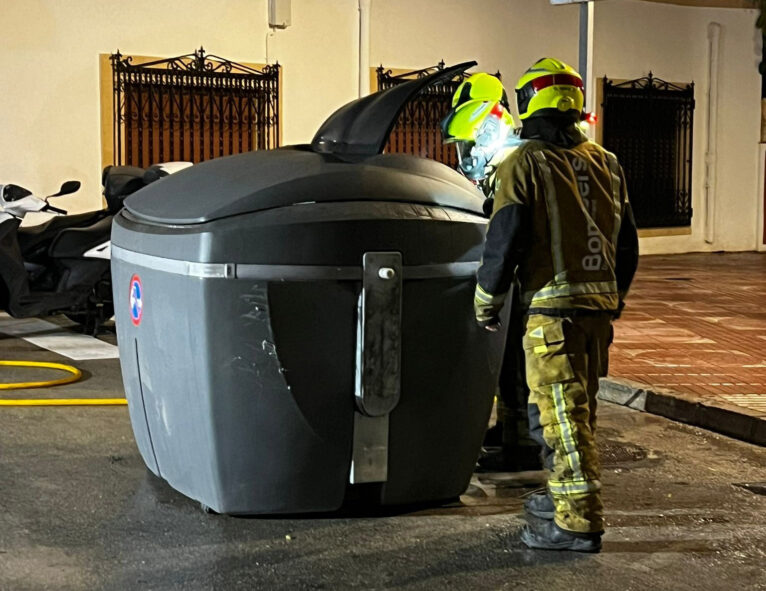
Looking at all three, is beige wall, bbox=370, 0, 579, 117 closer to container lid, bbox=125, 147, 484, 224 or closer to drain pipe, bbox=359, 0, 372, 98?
drain pipe, bbox=359, 0, 372, 98

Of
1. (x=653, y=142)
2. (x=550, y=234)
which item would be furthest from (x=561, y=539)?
(x=653, y=142)

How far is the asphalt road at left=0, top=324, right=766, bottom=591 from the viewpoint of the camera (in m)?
4.57

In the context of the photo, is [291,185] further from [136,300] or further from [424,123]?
[424,123]

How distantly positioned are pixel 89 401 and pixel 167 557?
10.2 ft

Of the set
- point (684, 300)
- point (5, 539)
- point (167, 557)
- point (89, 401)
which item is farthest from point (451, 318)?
point (684, 300)

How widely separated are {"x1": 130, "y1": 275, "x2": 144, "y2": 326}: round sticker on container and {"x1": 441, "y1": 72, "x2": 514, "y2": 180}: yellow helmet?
1.82 m

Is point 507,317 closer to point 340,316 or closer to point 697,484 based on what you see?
point 340,316

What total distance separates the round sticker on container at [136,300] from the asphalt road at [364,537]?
79cm

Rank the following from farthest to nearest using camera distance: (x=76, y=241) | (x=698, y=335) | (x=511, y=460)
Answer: (x=698, y=335), (x=76, y=241), (x=511, y=460)

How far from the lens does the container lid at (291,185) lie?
4918 millimetres

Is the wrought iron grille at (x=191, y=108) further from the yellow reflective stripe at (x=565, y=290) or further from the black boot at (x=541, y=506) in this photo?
the yellow reflective stripe at (x=565, y=290)

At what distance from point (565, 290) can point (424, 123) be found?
1221 centimetres

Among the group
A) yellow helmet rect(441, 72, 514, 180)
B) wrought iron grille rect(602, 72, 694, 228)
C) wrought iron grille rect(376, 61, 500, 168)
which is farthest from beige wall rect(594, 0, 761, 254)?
yellow helmet rect(441, 72, 514, 180)

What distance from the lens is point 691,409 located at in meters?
7.64
